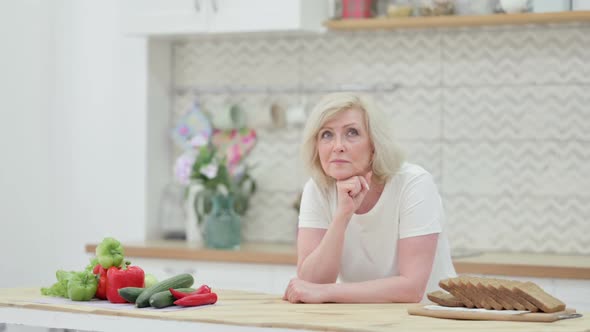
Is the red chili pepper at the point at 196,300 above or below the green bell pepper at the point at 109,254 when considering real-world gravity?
below

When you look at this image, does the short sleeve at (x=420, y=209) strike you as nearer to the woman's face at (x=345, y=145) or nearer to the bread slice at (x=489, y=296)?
the woman's face at (x=345, y=145)

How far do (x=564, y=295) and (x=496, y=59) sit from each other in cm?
112

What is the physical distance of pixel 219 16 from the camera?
15.0ft

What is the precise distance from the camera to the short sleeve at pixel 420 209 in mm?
3043

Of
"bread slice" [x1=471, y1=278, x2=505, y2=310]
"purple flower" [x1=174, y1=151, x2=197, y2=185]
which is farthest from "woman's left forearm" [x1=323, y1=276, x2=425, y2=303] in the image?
"purple flower" [x1=174, y1=151, x2=197, y2=185]

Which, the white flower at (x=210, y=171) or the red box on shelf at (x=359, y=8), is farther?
the white flower at (x=210, y=171)

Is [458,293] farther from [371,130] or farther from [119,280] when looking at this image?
[119,280]

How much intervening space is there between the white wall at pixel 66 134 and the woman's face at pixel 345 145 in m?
1.97

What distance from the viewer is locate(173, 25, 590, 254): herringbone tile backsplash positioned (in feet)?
14.3

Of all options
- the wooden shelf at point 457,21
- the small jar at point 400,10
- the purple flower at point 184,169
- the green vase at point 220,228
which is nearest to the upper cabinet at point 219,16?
the wooden shelf at point 457,21

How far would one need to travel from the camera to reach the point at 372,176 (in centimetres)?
315

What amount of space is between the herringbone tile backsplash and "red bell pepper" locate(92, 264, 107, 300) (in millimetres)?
2058

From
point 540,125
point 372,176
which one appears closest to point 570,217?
point 540,125

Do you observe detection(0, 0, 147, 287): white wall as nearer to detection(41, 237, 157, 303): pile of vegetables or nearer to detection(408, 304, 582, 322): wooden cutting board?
detection(41, 237, 157, 303): pile of vegetables
